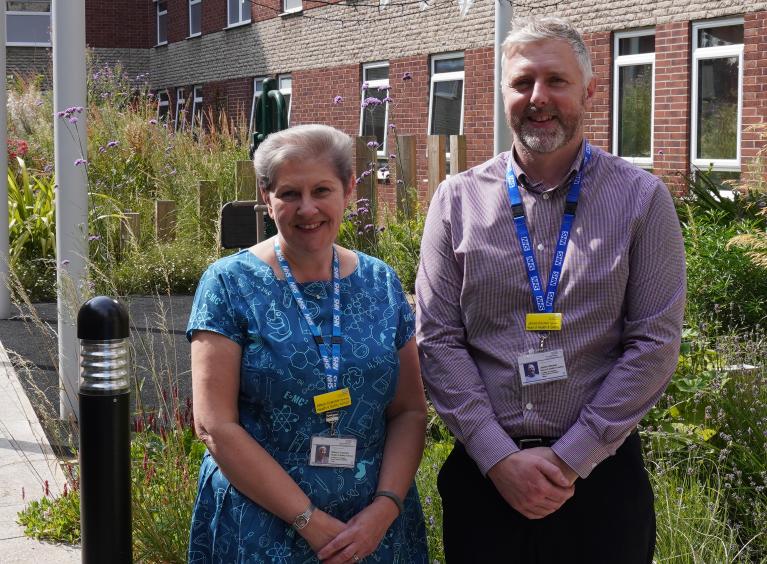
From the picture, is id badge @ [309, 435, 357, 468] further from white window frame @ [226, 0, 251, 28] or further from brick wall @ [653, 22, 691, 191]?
white window frame @ [226, 0, 251, 28]

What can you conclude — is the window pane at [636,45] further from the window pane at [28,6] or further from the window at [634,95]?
the window pane at [28,6]

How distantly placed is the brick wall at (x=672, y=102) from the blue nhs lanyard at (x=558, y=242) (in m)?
10.1

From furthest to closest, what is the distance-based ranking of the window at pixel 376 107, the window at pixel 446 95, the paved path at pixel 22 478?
1. the window at pixel 376 107
2. the window at pixel 446 95
3. the paved path at pixel 22 478

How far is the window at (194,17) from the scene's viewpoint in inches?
1104

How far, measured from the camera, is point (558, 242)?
2758mm

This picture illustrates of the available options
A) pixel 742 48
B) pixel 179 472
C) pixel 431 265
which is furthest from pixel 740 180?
pixel 431 265

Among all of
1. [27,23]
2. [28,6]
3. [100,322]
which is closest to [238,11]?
[27,23]

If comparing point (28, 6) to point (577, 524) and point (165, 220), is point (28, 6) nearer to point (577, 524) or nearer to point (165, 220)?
point (165, 220)

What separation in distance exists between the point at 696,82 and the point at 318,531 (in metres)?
11.1

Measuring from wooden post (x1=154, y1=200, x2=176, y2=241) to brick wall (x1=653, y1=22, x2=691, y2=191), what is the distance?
545cm

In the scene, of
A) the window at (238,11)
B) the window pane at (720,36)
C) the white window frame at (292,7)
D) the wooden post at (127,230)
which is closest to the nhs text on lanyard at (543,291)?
the wooden post at (127,230)

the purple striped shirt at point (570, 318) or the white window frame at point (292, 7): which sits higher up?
the white window frame at point (292, 7)

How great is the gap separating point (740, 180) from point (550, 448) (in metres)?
9.59

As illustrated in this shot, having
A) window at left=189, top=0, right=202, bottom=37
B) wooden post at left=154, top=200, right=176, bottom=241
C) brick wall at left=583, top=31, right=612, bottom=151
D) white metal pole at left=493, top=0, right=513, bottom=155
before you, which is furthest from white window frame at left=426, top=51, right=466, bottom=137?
white metal pole at left=493, top=0, right=513, bottom=155
